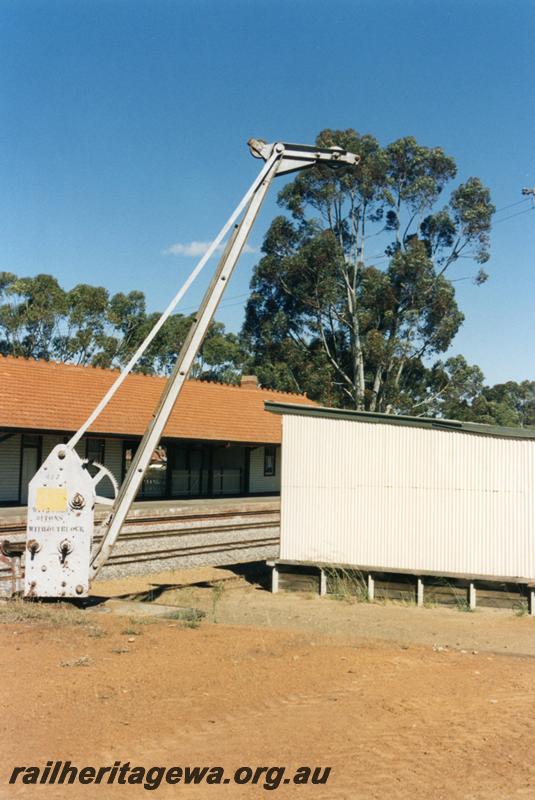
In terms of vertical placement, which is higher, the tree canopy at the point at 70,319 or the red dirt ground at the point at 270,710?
the tree canopy at the point at 70,319

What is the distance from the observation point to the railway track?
1531 centimetres

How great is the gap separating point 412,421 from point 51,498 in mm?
5832

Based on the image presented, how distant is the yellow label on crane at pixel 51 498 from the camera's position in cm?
1020

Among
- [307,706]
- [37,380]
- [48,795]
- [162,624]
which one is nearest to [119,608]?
[162,624]

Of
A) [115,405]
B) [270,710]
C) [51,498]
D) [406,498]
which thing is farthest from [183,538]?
[270,710]

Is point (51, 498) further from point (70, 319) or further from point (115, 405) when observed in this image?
point (70, 319)

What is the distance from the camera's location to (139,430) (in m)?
26.4

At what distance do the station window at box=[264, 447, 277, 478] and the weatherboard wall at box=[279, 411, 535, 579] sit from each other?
21.3 meters

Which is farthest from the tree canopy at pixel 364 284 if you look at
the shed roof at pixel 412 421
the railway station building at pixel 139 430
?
the shed roof at pixel 412 421

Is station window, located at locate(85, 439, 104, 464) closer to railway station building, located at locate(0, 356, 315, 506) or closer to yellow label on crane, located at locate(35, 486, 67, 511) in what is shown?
railway station building, located at locate(0, 356, 315, 506)

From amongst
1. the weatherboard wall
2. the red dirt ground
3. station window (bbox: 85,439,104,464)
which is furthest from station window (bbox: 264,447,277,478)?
the red dirt ground

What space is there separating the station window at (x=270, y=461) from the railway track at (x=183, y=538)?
1064 cm

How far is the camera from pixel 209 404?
3250cm

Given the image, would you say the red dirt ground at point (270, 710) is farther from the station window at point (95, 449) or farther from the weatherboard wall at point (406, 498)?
the station window at point (95, 449)
